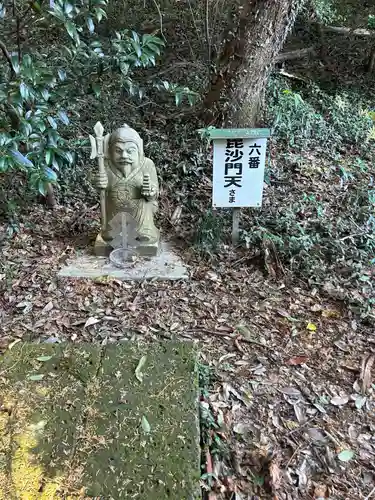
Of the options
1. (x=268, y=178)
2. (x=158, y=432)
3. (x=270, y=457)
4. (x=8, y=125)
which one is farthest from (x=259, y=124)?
Result: (x=158, y=432)

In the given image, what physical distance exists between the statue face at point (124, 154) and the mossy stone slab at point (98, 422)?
7.18 ft

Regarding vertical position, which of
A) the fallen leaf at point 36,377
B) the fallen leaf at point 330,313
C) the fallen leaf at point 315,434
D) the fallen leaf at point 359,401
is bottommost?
the fallen leaf at point 315,434

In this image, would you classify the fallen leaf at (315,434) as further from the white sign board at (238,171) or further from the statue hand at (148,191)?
the statue hand at (148,191)

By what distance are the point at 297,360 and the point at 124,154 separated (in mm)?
2281

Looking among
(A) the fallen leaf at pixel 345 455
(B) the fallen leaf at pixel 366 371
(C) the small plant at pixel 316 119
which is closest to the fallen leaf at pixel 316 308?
(B) the fallen leaf at pixel 366 371

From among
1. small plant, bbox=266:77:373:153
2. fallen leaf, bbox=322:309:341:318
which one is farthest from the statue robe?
small plant, bbox=266:77:373:153

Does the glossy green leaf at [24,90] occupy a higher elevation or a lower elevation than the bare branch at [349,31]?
lower

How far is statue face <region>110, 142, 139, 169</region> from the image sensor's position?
12.8 ft

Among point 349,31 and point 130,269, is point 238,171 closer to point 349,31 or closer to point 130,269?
point 130,269

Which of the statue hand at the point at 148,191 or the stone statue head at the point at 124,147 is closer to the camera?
the stone statue head at the point at 124,147

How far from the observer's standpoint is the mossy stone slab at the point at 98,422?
5.02 feet

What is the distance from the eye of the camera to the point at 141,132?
5992 millimetres

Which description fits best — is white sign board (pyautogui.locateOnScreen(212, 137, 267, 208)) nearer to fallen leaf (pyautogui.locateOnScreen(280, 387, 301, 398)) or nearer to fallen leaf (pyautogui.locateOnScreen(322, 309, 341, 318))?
fallen leaf (pyautogui.locateOnScreen(322, 309, 341, 318))

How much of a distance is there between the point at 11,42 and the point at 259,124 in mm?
3326
